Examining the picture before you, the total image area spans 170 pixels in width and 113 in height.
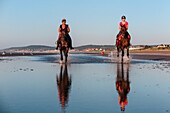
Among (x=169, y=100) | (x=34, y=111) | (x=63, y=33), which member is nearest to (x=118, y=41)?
(x=63, y=33)

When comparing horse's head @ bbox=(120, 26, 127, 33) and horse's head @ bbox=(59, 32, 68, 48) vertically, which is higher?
horse's head @ bbox=(120, 26, 127, 33)

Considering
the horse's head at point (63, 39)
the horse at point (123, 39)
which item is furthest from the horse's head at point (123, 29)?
the horse's head at point (63, 39)

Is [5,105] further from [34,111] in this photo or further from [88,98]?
[88,98]

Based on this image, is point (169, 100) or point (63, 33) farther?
point (63, 33)

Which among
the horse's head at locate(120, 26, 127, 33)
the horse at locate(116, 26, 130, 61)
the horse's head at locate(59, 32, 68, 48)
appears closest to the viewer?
the horse's head at locate(59, 32, 68, 48)

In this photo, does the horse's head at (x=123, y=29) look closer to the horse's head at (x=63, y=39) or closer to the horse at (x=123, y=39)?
the horse at (x=123, y=39)

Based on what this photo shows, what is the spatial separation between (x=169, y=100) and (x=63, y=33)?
17.4 meters

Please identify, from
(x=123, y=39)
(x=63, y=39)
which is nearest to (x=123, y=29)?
(x=123, y=39)

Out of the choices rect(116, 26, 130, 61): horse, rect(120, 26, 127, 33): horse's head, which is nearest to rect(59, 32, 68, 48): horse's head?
rect(116, 26, 130, 61): horse

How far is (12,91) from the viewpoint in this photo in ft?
33.1

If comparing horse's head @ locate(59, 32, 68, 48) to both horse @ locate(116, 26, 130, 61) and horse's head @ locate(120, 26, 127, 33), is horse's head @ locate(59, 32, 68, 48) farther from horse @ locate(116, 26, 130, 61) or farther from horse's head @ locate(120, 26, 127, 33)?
horse's head @ locate(120, 26, 127, 33)

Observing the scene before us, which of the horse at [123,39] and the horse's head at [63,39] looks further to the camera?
the horse at [123,39]

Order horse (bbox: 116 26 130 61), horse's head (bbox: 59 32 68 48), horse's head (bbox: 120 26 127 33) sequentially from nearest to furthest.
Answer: horse's head (bbox: 59 32 68 48)
horse's head (bbox: 120 26 127 33)
horse (bbox: 116 26 130 61)

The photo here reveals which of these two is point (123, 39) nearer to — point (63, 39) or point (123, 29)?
point (123, 29)
